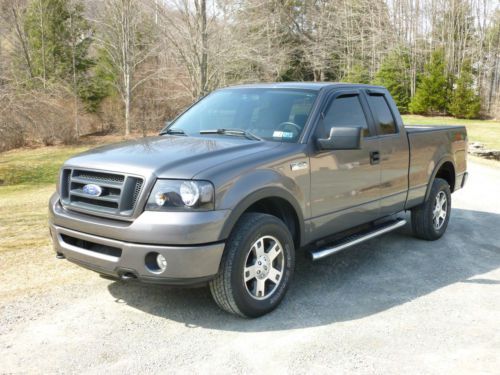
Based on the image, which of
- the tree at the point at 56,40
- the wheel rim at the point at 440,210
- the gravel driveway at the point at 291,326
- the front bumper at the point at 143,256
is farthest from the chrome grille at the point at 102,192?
the tree at the point at 56,40

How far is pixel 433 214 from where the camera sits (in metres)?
6.70

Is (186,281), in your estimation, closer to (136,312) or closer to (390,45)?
(136,312)

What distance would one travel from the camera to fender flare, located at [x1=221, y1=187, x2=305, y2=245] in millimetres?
3881

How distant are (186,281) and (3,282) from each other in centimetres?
235

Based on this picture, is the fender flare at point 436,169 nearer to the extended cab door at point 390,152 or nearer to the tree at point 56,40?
the extended cab door at point 390,152

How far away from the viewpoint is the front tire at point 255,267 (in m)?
3.95

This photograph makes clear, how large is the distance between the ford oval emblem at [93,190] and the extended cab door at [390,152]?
3030 mm

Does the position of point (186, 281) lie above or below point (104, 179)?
below

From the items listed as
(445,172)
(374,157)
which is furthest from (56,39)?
(374,157)

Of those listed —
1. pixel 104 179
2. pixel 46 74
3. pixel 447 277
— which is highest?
pixel 46 74

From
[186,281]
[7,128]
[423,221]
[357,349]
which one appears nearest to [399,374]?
[357,349]

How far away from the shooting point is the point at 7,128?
14.4 m

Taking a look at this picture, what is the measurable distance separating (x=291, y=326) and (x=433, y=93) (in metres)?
37.0

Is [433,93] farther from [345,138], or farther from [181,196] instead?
[181,196]
